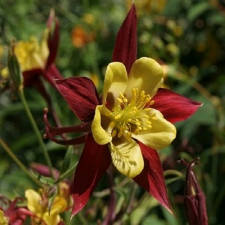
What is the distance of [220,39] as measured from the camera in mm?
2756

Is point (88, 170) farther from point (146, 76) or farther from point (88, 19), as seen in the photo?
point (88, 19)

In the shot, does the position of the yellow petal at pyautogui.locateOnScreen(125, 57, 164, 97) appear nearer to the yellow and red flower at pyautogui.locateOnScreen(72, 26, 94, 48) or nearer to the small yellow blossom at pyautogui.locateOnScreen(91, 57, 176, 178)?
the small yellow blossom at pyautogui.locateOnScreen(91, 57, 176, 178)

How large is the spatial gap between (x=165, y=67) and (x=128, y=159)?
0.99 meters

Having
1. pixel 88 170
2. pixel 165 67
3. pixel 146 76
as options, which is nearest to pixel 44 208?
pixel 88 170

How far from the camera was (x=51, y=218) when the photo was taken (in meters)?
1.23

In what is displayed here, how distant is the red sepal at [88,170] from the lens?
1157 millimetres

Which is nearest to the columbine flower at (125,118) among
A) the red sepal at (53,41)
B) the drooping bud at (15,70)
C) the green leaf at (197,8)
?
the drooping bud at (15,70)

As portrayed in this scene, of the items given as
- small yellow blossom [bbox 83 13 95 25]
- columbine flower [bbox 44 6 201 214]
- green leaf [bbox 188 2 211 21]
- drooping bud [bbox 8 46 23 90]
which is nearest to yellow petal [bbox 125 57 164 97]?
columbine flower [bbox 44 6 201 214]

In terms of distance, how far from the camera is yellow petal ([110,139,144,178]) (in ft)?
3.76

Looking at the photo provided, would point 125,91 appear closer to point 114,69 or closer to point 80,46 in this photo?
point 114,69

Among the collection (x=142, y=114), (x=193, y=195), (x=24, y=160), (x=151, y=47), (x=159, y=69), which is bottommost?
(x=24, y=160)

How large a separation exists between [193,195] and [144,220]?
1.42 ft

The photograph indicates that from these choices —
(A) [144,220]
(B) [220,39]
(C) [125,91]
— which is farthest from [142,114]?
(B) [220,39]

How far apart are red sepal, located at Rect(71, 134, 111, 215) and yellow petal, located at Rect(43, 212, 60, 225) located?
0.31 ft
